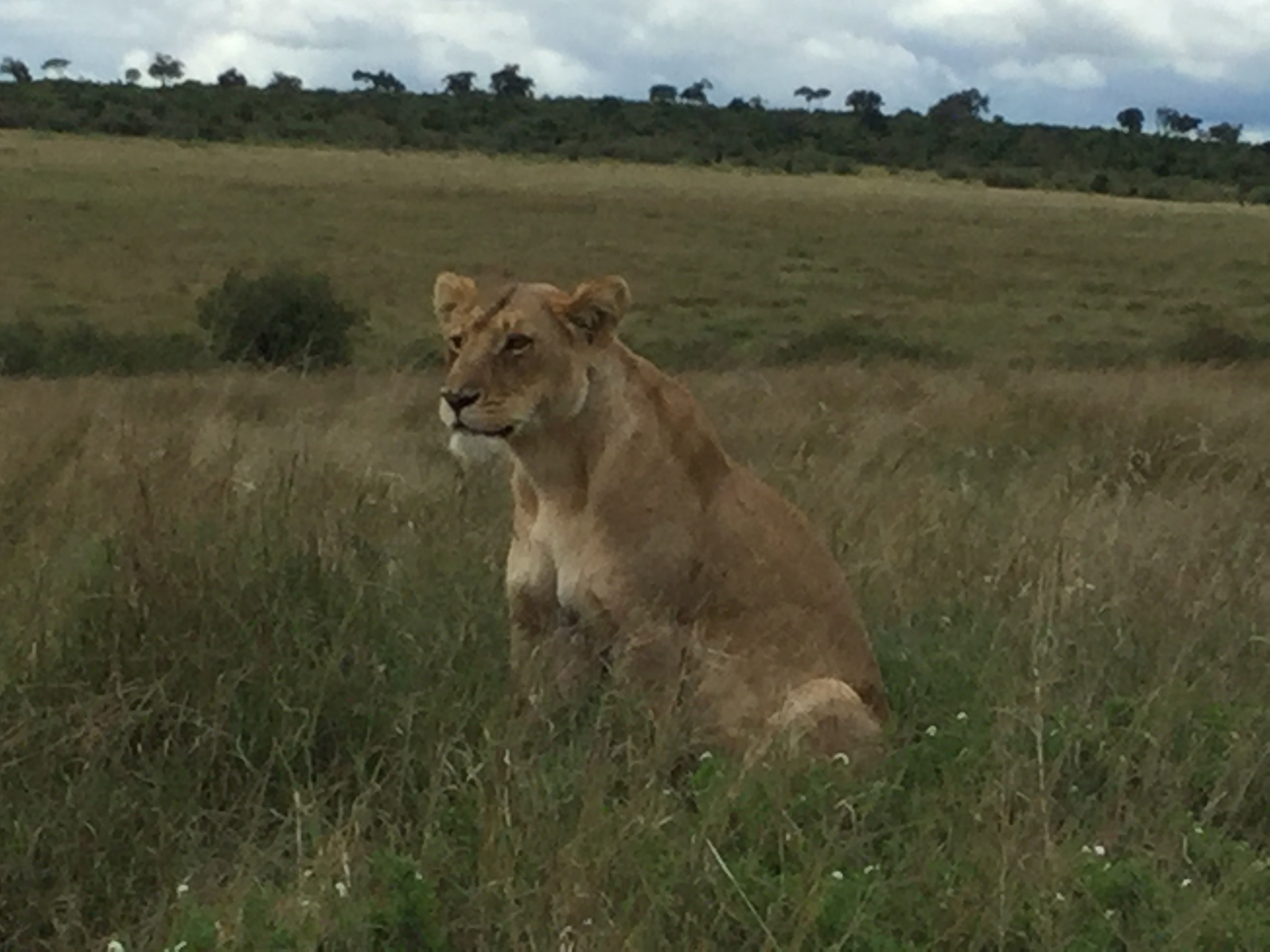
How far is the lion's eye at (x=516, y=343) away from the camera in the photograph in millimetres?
4375

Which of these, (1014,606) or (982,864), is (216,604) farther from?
(1014,606)

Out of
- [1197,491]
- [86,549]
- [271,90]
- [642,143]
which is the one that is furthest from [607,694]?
Answer: [271,90]

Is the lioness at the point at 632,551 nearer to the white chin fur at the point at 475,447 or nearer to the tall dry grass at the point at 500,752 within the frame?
the white chin fur at the point at 475,447

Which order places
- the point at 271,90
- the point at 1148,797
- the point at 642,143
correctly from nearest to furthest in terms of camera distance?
the point at 1148,797 < the point at 642,143 < the point at 271,90

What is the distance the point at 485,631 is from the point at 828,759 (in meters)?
1.06

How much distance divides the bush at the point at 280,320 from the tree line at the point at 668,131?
Result: 53.5 metres

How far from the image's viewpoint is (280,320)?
22734 millimetres

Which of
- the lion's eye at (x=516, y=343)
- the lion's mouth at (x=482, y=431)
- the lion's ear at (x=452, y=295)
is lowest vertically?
the lion's mouth at (x=482, y=431)

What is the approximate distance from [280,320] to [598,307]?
61.5 feet

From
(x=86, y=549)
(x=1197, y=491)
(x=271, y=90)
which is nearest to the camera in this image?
(x=86, y=549)

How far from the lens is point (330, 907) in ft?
10.5

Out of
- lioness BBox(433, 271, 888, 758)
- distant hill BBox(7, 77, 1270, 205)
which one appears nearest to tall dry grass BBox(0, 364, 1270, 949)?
lioness BBox(433, 271, 888, 758)

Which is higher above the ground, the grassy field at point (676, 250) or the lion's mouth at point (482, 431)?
the lion's mouth at point (482, 431)

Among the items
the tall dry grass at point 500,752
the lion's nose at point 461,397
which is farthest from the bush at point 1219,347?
the lion's nose at point 461,397
